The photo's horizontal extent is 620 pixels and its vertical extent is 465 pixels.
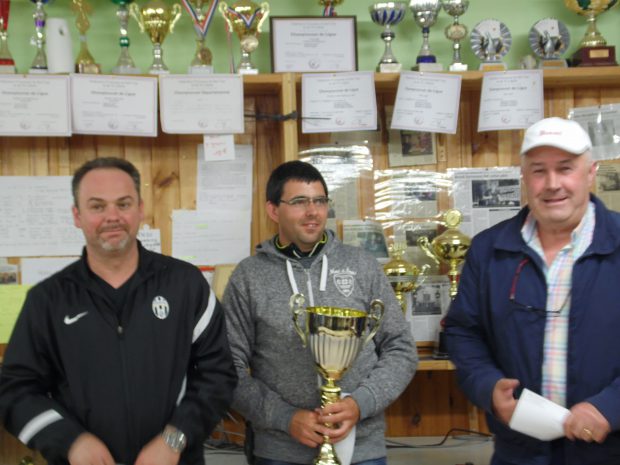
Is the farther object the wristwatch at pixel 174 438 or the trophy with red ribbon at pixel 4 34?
the trophy with red ribbon at pixel 4 34

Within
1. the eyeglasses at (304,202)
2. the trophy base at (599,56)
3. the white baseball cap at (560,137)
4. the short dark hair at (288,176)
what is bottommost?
the eyeglasses at (304,202)

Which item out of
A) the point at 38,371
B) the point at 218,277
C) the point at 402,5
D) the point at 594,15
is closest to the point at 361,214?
the point at 218,277

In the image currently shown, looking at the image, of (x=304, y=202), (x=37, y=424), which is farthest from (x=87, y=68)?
(x=37, y=424)

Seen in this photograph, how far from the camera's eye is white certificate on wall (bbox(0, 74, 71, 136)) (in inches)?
99.0

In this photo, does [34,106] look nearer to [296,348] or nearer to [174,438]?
[296,348]

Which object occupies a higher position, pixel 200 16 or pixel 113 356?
pixel 200 16

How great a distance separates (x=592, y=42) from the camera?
2773 mm

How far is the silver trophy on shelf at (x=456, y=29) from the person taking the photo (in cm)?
276

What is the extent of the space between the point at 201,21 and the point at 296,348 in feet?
4.32

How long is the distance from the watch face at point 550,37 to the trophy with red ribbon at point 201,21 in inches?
48.2

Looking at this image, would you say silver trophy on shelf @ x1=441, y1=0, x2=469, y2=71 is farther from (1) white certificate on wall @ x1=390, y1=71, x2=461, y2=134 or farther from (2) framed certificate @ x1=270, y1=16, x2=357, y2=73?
(2) framed certificate @ x1=270, y1=16, x2=357, y2=73

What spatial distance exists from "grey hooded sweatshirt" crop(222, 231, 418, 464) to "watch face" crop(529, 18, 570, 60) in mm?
1211

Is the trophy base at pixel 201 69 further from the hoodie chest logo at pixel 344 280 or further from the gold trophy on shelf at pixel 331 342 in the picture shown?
the gold trophy on shelf at pixel 331 342

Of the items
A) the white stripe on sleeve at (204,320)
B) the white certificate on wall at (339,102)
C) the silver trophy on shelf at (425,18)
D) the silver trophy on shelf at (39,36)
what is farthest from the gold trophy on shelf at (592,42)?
the silver trophy on shelf at (39,36)
